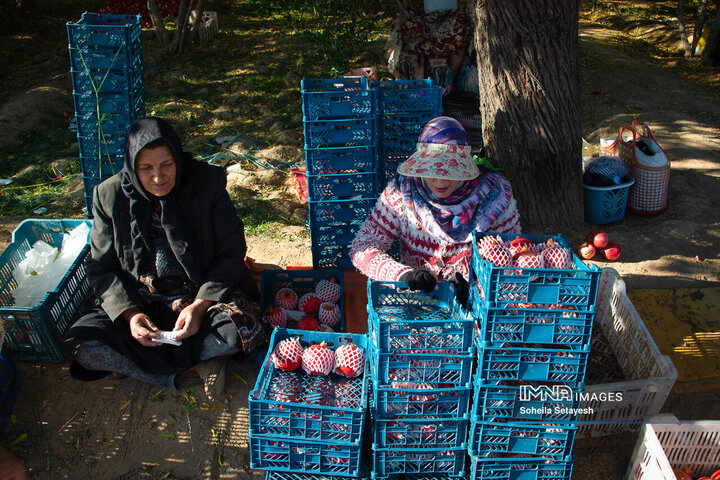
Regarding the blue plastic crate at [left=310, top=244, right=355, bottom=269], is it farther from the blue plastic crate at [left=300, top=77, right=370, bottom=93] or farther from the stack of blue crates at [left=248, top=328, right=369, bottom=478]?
the stack of blue crates at [left=248, top=328, right=369, bottom=478]

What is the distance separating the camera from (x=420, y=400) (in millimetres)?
2533

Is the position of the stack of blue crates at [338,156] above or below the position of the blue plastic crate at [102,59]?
below

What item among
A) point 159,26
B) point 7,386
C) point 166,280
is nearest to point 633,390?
point 166,280

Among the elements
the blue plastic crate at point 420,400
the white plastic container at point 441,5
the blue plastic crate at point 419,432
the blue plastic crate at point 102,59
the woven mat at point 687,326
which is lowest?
the woven mat at point 687,326

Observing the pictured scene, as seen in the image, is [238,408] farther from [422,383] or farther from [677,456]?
[677,456]

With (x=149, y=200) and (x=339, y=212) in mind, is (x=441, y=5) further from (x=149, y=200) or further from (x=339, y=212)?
(x=149, y=200)

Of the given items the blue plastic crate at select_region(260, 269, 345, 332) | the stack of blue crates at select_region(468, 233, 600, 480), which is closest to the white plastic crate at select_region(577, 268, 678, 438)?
the stack of blue crates at select_region(468, 233, 600, 480)

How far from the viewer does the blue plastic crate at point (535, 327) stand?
2.36 m

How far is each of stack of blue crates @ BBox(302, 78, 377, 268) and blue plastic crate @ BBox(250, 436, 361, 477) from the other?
1863 mm

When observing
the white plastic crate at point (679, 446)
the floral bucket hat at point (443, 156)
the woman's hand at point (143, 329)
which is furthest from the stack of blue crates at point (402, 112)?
the white plastic crate at point (679, 446)

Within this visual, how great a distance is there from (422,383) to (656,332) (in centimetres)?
235

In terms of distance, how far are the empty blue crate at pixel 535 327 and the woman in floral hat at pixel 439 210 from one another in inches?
25.8

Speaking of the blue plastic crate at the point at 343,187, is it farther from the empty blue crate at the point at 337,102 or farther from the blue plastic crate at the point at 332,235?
the empty blue crate at the point at 337,102

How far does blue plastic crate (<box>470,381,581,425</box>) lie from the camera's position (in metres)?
2.49
